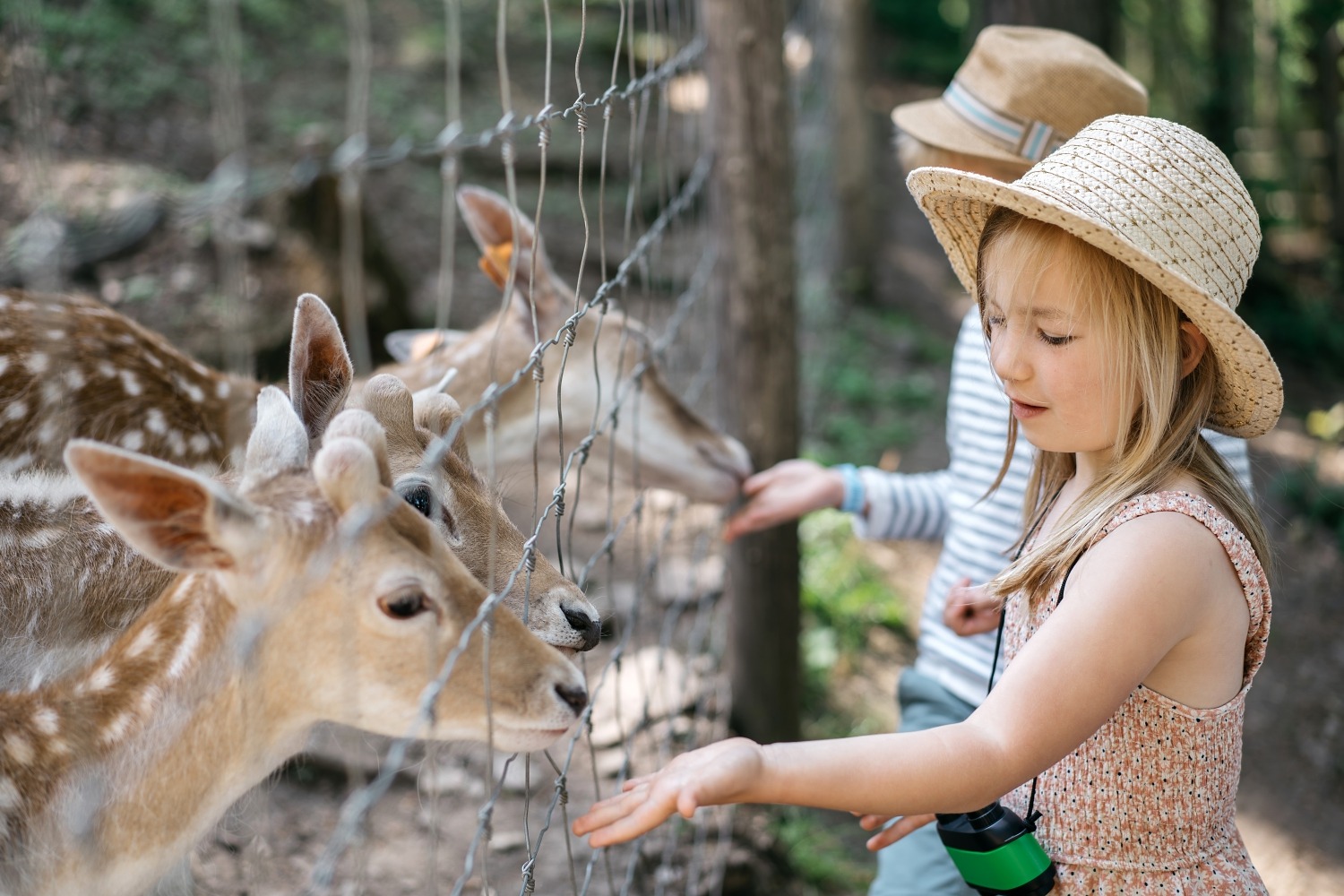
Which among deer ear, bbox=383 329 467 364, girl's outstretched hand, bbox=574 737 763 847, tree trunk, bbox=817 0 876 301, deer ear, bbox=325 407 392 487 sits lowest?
tree trunk, bbox=817 0 876 301

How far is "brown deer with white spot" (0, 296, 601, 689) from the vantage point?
197 centimetres

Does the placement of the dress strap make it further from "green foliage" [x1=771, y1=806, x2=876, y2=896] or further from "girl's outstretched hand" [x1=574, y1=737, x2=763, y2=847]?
"green foliage" [x1=771, y1=806, x2=876, y2=896]

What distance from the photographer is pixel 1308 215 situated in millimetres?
11734

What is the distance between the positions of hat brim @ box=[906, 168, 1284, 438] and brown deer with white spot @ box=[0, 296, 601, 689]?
925mm

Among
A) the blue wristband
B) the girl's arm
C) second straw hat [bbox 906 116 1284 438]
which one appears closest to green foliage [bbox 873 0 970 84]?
the blue wristband

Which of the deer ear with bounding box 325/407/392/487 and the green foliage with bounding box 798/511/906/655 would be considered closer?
the deer ear with bounding box 325/407/392/487

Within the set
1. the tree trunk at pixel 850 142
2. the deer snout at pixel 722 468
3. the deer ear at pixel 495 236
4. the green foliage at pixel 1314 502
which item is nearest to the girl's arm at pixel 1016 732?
the deer snout at pixel 722 468

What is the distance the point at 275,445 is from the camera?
174 cm

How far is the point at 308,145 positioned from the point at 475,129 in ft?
12.9

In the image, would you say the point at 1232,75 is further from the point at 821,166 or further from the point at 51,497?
the point at 51,497

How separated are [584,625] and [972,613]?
859 millimetres

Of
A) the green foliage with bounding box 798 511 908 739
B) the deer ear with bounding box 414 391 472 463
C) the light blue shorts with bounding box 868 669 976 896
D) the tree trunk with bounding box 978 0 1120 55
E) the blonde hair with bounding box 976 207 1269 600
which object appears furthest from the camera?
the tree trunk with bounding box 978 0 1120 55

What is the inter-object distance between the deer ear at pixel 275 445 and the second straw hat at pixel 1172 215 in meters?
1.11

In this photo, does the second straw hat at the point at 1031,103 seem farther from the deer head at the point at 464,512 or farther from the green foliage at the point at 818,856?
the green foliage at the point at 818,856
